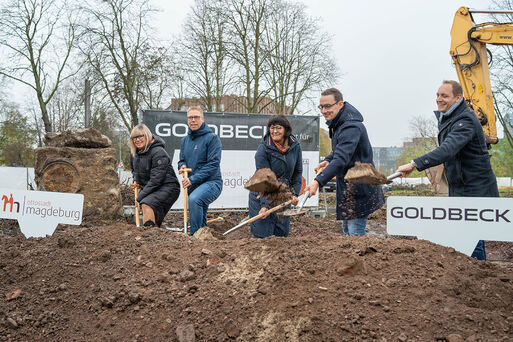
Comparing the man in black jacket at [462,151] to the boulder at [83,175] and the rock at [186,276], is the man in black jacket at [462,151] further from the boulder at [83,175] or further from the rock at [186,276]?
the boulder at [83,175]

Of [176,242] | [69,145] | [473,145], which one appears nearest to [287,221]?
[176,242]

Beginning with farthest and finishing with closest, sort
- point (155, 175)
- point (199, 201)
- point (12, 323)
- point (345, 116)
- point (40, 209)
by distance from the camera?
point (155, 175), point (199, 201), point (40, 209), point (345, 116), point (12, 323)

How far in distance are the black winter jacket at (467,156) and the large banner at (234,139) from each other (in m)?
4.85

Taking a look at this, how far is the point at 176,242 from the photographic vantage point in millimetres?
3328

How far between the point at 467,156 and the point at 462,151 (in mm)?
58

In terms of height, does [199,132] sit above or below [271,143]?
above

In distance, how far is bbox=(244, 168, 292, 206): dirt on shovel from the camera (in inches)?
136

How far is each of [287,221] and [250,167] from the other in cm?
410

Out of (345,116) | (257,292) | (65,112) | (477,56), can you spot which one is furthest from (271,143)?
(65,112)

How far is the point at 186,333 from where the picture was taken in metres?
2.13

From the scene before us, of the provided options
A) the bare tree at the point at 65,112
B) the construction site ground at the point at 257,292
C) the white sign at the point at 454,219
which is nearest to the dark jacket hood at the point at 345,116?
the white sign at the point at 454,219

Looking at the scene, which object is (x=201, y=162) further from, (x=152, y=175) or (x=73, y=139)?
(x=73, y=139)

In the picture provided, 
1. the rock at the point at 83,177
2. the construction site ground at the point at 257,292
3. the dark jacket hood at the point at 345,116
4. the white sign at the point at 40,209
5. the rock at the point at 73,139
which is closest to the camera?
the construction site ground at the point at 257,292

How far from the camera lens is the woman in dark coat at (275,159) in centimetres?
409
